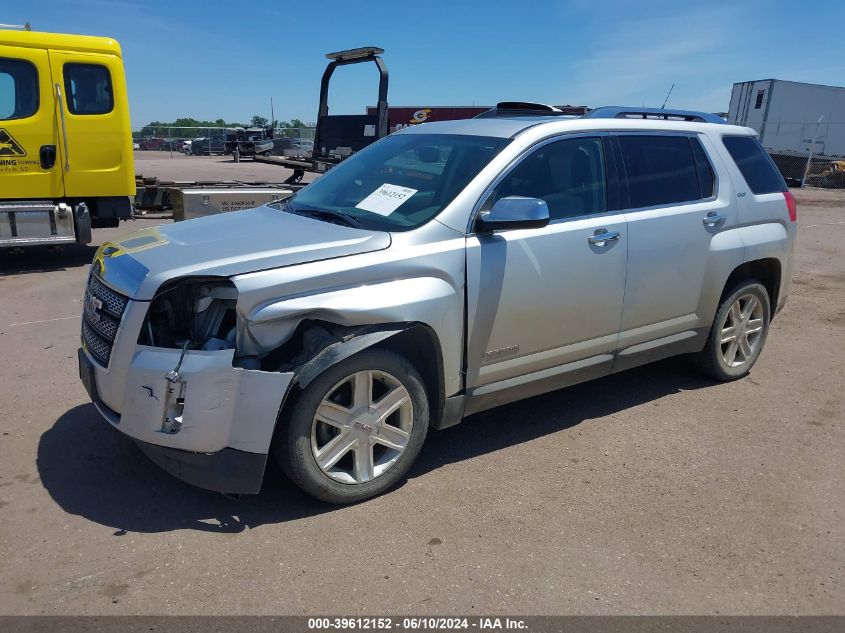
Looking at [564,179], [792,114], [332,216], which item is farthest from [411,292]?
[792,114]

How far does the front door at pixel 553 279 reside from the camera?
365cm

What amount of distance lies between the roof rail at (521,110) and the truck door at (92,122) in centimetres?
581

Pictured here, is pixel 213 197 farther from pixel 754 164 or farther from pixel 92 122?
pixel 754 164

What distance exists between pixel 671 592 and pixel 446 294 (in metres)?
1.68

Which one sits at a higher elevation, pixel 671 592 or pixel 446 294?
pixel 446 294

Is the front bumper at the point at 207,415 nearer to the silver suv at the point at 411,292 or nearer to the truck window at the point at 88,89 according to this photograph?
the silver suv at the point at 411,292

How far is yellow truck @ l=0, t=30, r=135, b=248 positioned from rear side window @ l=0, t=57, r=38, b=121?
1 centimetres

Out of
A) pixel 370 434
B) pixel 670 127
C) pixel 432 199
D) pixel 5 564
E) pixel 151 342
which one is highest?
pixel 670 127

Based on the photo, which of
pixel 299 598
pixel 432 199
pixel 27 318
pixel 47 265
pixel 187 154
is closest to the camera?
pixel 299 598

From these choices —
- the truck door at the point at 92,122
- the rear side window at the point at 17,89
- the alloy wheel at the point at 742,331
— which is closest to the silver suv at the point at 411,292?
the alloy wheel at the point at 742,331

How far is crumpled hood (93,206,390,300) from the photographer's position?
3.08 meters

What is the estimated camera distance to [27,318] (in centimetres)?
650

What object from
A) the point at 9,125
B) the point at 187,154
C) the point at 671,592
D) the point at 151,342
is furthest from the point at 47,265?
the point at 187,154

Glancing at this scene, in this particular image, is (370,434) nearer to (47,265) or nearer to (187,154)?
(47,265)
